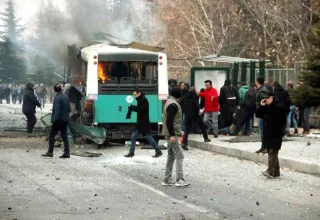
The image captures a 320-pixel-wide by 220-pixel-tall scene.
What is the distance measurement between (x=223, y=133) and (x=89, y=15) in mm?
12129

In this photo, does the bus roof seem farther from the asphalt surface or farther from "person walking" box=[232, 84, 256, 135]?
the asphalt surface

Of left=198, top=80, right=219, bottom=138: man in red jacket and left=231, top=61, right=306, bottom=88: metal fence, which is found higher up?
left=231, top=61, right=306, bottom=88: metal fence

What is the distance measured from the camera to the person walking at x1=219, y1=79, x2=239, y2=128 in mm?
29047

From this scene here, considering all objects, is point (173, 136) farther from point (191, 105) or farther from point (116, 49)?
point (116, 49)

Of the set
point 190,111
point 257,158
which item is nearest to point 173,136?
point 257,158

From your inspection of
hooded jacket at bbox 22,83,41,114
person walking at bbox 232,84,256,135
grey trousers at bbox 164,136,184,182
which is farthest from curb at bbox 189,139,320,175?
hooded jacket at bbox 22,83,41,114

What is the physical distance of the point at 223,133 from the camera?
29.4 m

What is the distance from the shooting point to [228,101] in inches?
1149

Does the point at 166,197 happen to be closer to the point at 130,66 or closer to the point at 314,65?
the point at 314,65

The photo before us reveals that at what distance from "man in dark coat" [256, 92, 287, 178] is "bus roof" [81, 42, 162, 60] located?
10079mm

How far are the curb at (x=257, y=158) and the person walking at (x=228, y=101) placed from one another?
2969 mm

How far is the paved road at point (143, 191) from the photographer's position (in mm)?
11828

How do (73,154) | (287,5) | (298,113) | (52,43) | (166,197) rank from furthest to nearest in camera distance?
(287,5), (52,43), (298,113), (73,154), (166,197)

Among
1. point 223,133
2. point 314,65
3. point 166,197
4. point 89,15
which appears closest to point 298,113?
point 223,133
